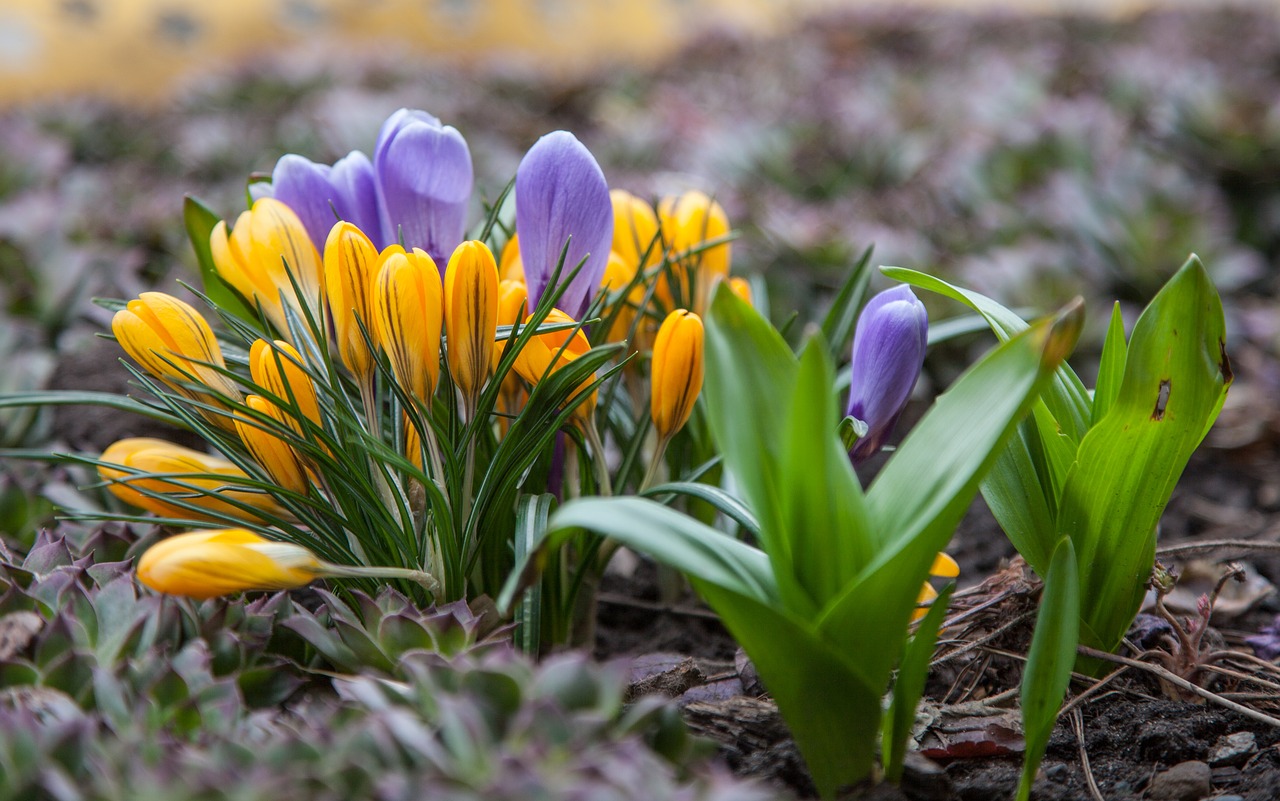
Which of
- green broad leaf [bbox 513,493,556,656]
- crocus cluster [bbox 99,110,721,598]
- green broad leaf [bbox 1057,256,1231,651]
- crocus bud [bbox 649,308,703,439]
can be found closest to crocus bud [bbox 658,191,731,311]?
crocus cluster [bbox 99,110,721,598]

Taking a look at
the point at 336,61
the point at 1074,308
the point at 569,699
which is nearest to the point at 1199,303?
the point at 1074,308

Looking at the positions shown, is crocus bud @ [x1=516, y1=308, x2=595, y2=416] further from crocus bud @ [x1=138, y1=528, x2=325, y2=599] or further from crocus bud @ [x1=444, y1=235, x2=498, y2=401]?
crocus bud @ [x1=138, y1=528, x2=325, y2=599]

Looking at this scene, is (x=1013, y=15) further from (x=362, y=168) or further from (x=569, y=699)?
(x=569, y=699)

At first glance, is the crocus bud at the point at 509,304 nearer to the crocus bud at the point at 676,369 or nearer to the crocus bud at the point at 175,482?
the crocus bud at the point at 676,369

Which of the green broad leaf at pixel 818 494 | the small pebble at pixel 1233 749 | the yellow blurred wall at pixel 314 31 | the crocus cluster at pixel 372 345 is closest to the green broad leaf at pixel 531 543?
the crocus cluster at pixel 372 345

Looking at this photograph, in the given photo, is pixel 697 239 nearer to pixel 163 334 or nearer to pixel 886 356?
pixel 886 356

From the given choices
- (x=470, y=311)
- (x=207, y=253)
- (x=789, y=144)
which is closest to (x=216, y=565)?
(x=470, y=311)
